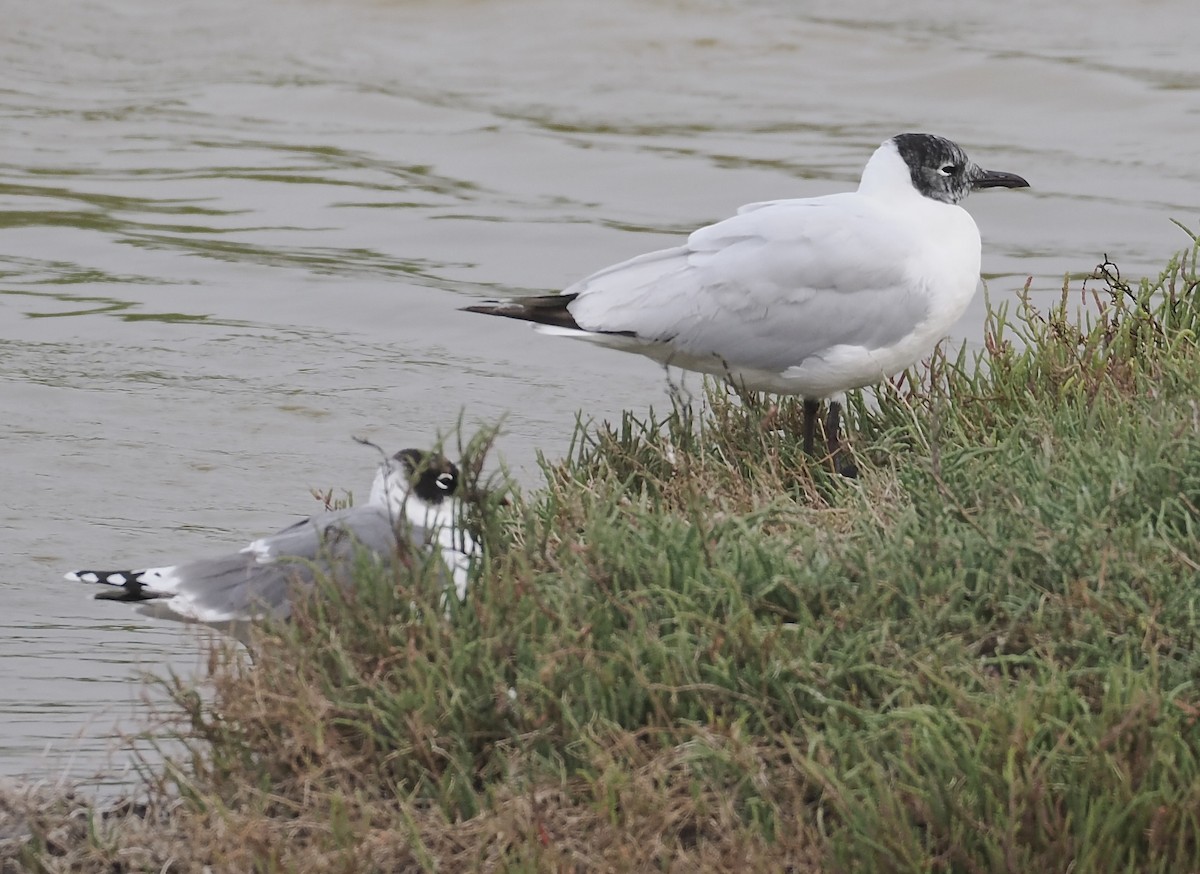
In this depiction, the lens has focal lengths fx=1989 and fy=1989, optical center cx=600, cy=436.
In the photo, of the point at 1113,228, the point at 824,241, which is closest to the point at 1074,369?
the point at 824,241

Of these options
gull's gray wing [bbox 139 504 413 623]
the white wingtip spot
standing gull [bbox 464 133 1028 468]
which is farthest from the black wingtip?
the white wingtip spot

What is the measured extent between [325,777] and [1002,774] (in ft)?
4.56

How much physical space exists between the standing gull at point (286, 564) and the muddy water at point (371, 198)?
38cm

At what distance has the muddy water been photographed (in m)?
7.68

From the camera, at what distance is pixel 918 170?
6406 millimetres

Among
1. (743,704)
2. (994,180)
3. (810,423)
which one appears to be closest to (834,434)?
(810,423)

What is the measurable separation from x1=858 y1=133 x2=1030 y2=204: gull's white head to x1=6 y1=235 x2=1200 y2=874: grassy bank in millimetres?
1580

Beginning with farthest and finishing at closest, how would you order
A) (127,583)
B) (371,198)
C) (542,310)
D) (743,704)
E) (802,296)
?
(371,198), (542,310), (802,296), (127,583), (743,704)

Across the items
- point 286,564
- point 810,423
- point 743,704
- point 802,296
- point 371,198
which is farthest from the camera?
point 371,198

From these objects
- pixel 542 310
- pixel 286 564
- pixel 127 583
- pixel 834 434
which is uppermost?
pixel 542 310

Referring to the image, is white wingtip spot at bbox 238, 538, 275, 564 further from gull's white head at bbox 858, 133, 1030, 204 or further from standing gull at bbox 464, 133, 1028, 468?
gull's white head at bbox 858, 133, 1030, 204

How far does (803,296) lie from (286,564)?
1922mm

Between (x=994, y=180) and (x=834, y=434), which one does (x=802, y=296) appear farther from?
(x=994, y=180)

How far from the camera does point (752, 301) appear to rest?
6051 mm
